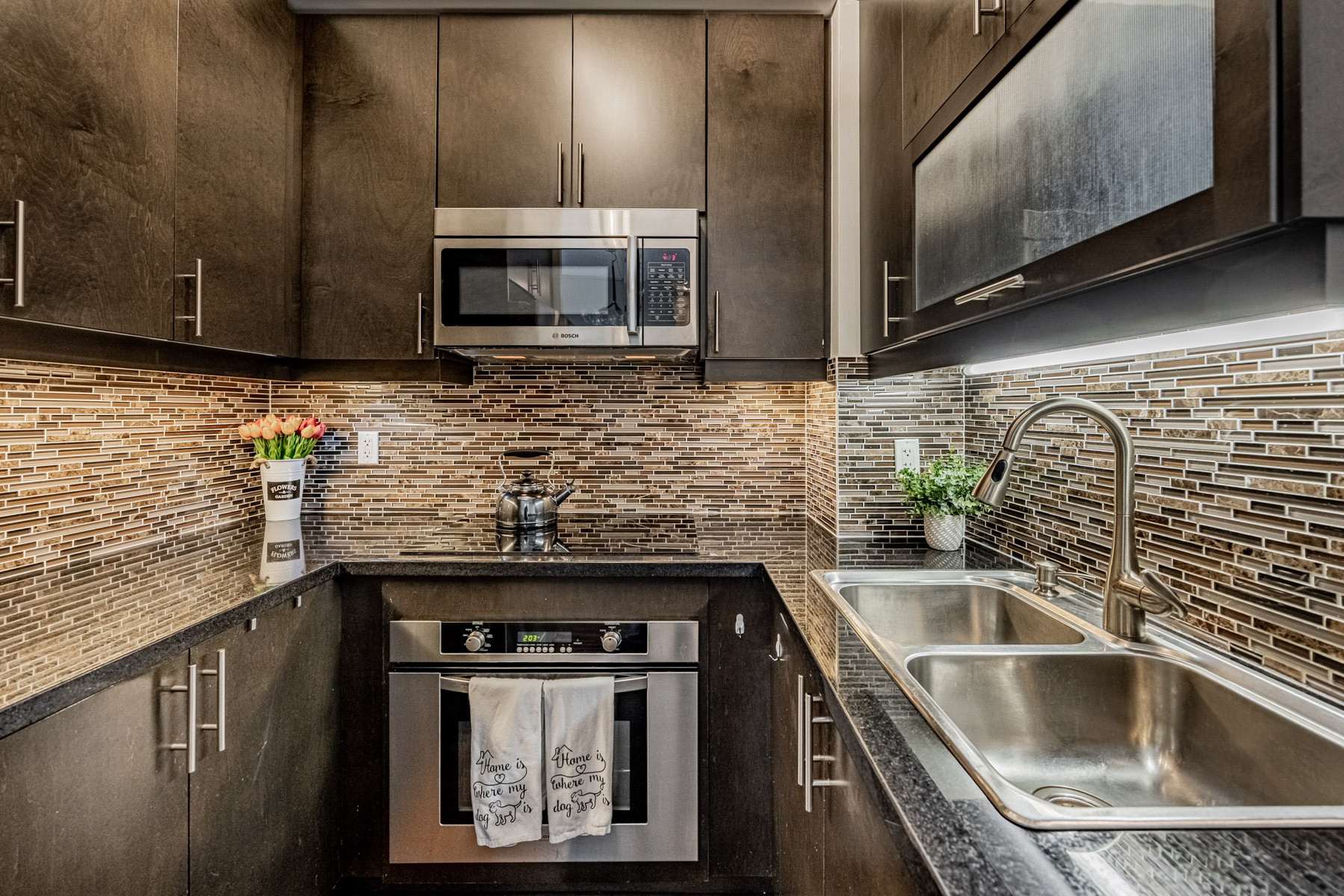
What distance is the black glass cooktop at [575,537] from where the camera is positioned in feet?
5.99

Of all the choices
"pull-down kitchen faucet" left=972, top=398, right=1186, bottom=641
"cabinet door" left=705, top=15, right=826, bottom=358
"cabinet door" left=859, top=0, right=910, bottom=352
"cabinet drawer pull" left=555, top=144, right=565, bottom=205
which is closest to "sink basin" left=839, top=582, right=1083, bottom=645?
"pull-down kitchen faucet" left=972, top=398, right=1186, bottom=641

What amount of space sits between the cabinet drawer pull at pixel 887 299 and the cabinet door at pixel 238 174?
1543 millimetres

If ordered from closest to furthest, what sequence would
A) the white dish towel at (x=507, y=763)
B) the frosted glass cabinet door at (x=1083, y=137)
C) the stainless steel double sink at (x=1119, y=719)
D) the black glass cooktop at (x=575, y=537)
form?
the frosted glass cabinet door at (x=1083, y=137), the stainless steel double sink at (x=1119, y=719), the white dish towel at (x=507, y=763), the black glass cooktop at (x=575, y=537)

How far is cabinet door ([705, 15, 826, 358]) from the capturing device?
76.2 inches

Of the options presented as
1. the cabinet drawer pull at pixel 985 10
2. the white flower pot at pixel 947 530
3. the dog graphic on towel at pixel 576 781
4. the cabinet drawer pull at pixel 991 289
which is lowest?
the dog graphic on towel at pixel 576 781

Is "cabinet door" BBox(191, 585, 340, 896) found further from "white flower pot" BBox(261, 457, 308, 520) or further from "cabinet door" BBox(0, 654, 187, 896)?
"white flower pot" BBox(261, 457, 308, 520)

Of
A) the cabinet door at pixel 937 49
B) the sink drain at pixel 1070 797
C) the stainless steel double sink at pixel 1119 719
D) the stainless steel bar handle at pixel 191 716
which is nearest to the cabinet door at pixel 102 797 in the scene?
the stainless steel bar handle at pixel 191 716

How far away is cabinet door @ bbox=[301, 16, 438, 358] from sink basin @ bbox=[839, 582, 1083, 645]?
137 cm

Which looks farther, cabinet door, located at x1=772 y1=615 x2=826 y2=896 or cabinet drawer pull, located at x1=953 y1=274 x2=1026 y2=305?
cabinet door, located at x1=772 y1=615 x2=826 y2=896

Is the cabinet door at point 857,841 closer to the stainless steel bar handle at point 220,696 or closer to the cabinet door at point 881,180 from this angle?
the cabinet door at point 881,180

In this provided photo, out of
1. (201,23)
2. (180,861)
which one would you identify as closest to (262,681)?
(180,861)

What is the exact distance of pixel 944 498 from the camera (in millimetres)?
1694

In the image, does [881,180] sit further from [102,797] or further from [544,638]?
[102,797]

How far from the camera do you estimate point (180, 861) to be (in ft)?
3.98
